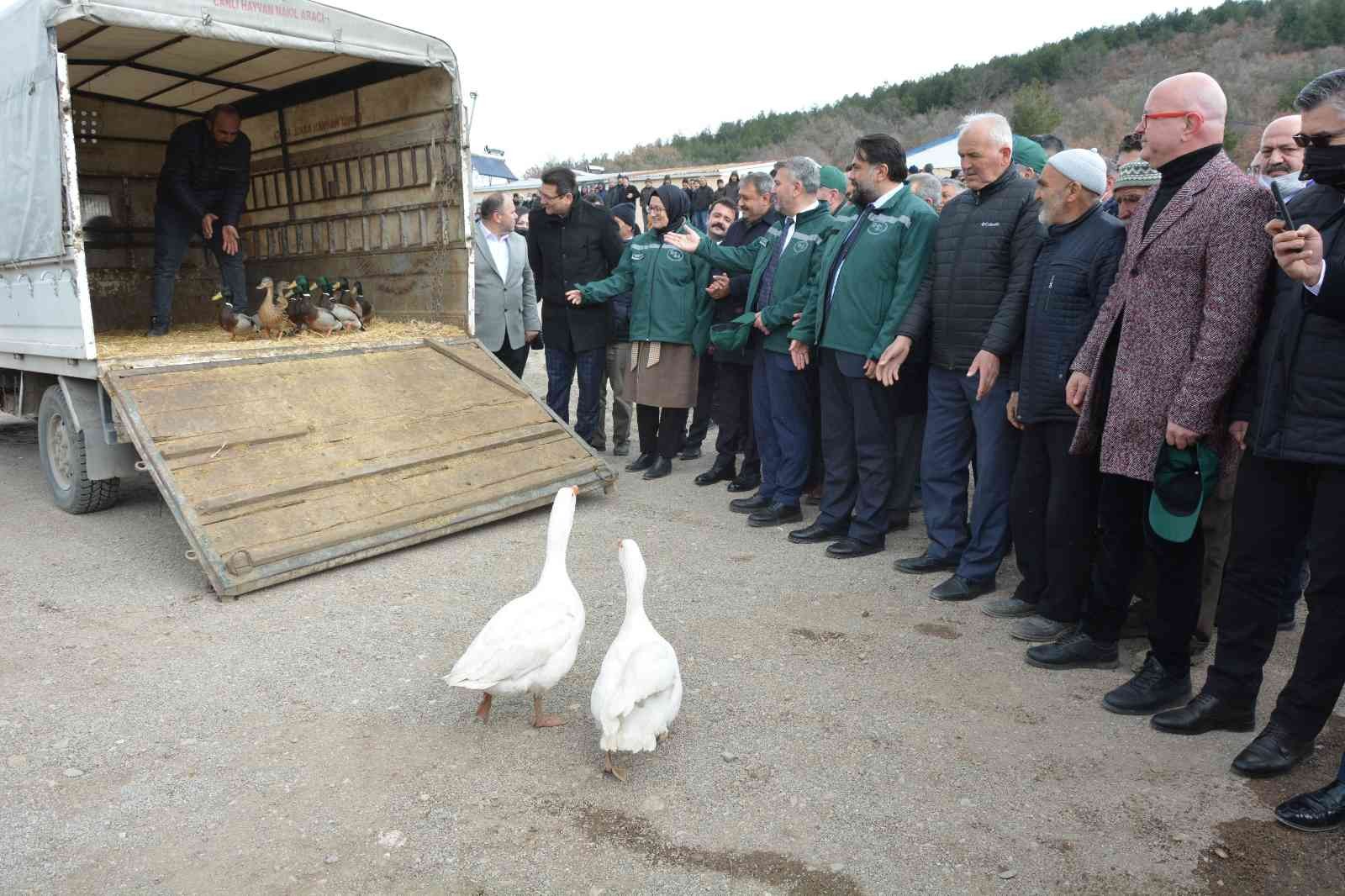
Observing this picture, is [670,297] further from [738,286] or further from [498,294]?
[498,294]

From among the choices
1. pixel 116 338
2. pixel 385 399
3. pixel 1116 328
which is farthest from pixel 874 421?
pixel 116 338

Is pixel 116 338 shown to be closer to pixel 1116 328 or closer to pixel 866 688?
pixel 866 688

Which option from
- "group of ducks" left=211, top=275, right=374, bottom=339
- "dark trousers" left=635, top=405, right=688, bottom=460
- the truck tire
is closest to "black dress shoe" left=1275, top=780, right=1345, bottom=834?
"dark trousers" left=635, top=405, right=688, bottom=460

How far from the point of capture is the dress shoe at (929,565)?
506 centimetres

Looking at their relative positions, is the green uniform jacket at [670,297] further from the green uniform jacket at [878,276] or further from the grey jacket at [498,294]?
the green uniform jacket at [878,276]

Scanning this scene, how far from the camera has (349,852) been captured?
2764mm

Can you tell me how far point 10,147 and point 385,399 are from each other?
3010 mm

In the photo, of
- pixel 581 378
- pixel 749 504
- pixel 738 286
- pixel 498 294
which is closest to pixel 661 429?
pixel 581 378

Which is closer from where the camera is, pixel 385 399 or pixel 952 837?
pixel 952 837

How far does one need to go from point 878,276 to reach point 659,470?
2814 millimetres

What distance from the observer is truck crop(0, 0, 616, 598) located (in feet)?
17.2

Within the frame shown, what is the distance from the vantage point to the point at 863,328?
5.19 meters

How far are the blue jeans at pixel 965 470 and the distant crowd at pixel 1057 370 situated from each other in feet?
0.05

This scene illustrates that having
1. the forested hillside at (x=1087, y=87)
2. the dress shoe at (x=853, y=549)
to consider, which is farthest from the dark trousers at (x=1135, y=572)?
the forested hillside at (x=1087, y=87)
